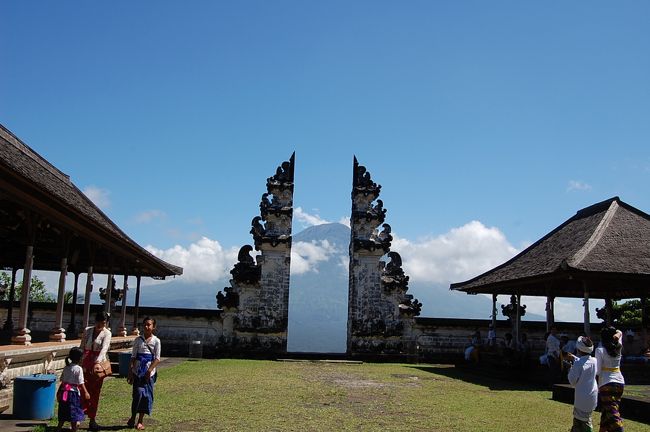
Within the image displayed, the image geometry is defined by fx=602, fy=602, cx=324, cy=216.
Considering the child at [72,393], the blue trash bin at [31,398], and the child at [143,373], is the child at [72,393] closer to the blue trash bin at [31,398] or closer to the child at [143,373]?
the child at [143,373]

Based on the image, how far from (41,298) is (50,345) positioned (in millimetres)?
29595

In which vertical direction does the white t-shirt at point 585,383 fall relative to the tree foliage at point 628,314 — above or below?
below

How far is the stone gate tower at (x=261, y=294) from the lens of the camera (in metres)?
23.0

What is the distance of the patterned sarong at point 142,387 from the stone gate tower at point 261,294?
15.0 metres

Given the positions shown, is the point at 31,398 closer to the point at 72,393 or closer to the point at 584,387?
the point at 72,393

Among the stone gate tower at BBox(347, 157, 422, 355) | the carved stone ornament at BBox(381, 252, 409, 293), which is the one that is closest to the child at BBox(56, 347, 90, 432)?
the stone gate tower at BBox(347, 157, 422, 355)

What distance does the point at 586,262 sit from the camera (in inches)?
597

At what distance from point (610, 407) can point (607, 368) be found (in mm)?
469

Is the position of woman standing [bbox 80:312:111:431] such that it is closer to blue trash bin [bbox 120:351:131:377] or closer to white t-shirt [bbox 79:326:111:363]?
white t-shirt [bbox 79:326:111:363]

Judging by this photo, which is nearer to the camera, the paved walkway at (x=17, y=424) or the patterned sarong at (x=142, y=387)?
the paved walkway at (x=17, y=424)

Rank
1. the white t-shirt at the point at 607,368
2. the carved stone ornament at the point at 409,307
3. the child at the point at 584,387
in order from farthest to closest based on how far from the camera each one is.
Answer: the carved stone ornament at the point at 409,307
the white t-shirt at the point at 607,368
the child at the point at 584,387

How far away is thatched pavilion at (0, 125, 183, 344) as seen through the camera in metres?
9.57

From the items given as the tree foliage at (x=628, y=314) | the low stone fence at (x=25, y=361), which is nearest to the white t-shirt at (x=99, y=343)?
the low stone fence at (x=25, y=361)

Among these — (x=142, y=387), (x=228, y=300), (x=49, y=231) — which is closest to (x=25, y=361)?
(x=142, y=387)
